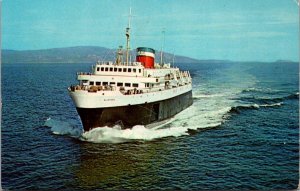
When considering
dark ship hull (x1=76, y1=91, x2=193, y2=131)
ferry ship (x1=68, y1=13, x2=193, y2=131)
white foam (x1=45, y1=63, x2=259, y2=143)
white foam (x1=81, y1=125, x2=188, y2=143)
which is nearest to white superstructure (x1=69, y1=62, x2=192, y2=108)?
ferry ship (x1=68, y1=13, x2=193, y2=131)

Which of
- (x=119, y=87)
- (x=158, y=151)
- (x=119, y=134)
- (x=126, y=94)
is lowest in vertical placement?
(x=158, y=151)

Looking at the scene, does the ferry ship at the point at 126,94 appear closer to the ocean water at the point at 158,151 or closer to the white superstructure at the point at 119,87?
the white superstructure at the point at 119,87

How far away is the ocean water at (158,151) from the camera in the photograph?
15.3 metres

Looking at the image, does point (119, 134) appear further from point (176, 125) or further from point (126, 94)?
point (176, 125)

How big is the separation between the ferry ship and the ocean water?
610 mm

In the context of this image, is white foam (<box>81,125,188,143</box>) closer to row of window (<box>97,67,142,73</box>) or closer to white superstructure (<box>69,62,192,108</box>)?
white superstructure (<box>69,62,192,108</box>)

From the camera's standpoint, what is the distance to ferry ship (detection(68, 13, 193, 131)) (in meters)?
19.9

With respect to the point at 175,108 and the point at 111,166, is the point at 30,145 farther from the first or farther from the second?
the point at 175,108

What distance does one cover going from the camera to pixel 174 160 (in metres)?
17.5

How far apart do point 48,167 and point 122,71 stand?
7.94 metres

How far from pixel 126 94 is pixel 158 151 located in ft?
11.5

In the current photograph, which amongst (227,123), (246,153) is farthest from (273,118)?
(246,153)

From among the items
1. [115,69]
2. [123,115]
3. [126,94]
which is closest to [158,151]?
[123,115]

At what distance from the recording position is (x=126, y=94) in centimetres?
2041
